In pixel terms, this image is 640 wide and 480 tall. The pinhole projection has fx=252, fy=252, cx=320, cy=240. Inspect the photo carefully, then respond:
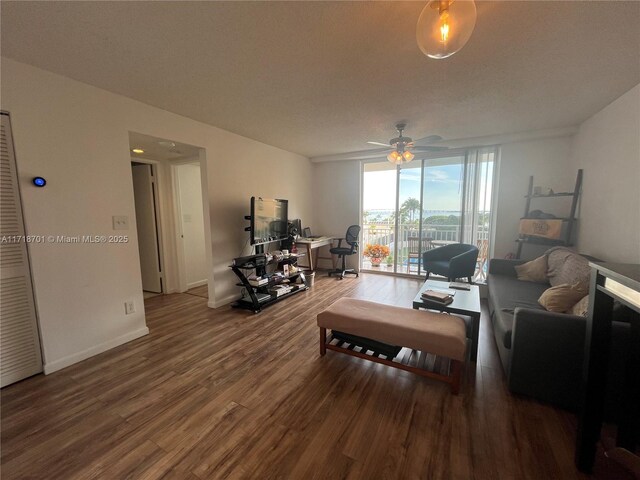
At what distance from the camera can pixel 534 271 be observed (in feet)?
10.1

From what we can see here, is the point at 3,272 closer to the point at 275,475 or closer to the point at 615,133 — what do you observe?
the point at 275,475

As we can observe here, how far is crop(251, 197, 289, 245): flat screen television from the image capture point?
349 cm

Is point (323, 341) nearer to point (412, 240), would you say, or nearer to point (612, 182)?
point (612, 182)

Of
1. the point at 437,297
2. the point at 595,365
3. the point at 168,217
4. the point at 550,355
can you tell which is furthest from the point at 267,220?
the point at 595,365

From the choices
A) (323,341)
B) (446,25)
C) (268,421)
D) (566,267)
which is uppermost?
(446,25)

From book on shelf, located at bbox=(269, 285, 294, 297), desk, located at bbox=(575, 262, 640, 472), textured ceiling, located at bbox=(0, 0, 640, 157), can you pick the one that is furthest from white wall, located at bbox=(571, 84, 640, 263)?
book on shelf, located at bbox=(269, 285, 294, 297)

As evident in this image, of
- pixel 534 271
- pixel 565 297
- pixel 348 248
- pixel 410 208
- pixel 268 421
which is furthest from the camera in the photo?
pixel 348 248

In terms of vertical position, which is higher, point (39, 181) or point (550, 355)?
point (39, 181)

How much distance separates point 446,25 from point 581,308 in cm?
204

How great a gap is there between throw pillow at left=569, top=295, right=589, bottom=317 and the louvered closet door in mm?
4131

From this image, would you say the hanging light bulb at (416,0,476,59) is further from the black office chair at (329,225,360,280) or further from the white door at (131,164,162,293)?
the white door at (131,164,162,293)

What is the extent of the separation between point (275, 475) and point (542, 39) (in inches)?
118

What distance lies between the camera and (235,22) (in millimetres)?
1500

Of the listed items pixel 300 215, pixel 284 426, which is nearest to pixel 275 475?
pixel 284 426
